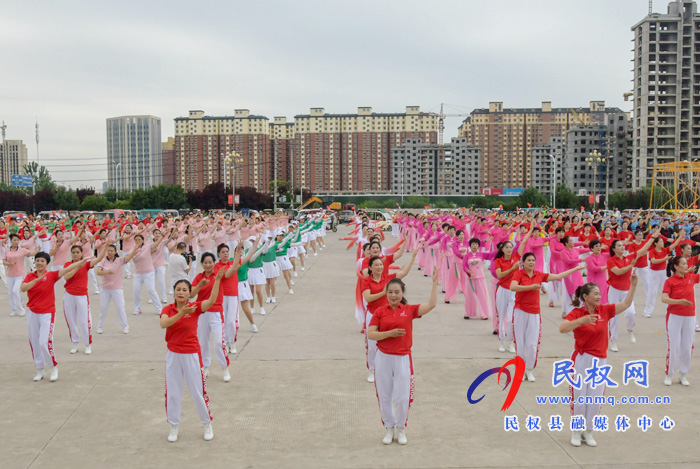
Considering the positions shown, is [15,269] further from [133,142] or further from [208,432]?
[133,142]

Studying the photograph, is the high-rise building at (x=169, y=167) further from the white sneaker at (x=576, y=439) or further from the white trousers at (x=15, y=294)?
the white sneaker at (x=576, y=439)

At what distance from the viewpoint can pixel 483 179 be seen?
14088cm

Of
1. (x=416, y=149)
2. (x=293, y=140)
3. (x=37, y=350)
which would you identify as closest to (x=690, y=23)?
(x=416, y=149)

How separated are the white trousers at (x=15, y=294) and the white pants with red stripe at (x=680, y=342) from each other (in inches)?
453

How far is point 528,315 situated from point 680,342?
1.83m

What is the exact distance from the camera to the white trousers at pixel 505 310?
9242mm

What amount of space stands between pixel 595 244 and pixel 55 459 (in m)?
7.95

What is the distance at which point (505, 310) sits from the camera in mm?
9266

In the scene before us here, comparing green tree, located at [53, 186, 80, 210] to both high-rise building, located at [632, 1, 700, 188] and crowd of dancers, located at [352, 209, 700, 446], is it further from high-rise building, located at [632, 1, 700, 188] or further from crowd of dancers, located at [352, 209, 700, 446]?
high-rise building, located at [632, 1, 700, 188]

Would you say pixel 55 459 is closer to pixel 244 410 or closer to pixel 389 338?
pixel 244 410

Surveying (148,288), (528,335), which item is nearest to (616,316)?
(528,335)

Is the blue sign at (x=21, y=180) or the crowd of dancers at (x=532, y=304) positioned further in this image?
the blue sign at (x=21, y=180)

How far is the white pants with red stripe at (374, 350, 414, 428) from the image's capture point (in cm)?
566

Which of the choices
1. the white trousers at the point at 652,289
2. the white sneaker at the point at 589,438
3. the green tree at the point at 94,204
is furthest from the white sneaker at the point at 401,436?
the green tree at the point at 94,204
